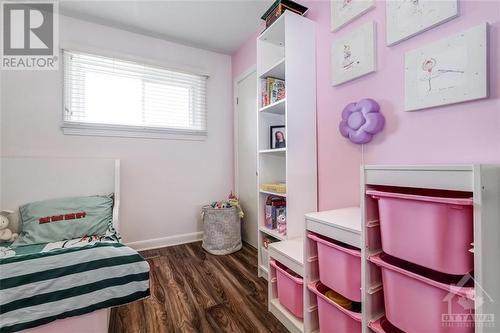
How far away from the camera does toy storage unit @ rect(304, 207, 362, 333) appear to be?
1.02 metres

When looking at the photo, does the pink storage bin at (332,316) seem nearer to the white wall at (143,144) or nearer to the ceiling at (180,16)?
the white wall at (143,144)

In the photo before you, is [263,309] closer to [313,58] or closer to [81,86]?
[313,58]

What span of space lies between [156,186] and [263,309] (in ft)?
5.57

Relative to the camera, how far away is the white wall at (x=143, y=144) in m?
2.00

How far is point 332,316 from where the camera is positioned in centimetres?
110

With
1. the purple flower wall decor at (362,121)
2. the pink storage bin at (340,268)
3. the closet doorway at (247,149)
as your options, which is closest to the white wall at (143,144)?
the closet doorway at (247,149)

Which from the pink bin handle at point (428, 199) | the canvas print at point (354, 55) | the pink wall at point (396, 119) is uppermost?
the canvas print at point (354, 55)

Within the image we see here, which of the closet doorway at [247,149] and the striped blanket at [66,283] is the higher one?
the closet doorway at [247,149]

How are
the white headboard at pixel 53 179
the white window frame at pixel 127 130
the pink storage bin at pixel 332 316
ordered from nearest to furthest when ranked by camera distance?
the pink storage bin at pixel 332 316 → the white headboard at pixel 53 179 → the white window frame at pixel 127 130

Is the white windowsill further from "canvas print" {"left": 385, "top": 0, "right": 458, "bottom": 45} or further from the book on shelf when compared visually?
"canvas print" {"left": 385, "top": 0, "right": 458, "bottom": 45}

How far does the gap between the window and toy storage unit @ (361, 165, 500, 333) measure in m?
2.22

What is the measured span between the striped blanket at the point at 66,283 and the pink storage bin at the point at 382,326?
3.17ft

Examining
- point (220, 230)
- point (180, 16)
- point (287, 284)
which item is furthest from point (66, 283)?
point (180, 16)

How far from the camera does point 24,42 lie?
2000mm
